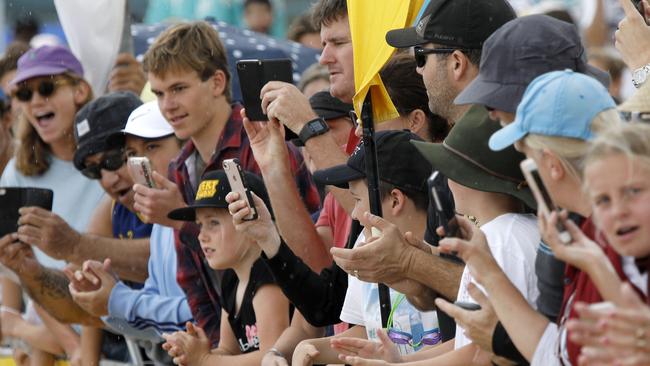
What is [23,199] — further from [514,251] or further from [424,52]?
[514,251]

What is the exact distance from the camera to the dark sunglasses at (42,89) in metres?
8.65

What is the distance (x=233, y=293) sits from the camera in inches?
245

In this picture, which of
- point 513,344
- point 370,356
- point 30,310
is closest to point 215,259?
point 370,356

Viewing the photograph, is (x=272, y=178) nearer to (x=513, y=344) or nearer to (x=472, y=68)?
(x=472, y=68)

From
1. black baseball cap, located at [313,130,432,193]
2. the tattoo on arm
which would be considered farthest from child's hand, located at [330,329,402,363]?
the tattoo on arm

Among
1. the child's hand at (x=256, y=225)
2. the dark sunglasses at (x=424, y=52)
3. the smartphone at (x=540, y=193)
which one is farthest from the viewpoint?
the child's hand at (x=256, y=225)

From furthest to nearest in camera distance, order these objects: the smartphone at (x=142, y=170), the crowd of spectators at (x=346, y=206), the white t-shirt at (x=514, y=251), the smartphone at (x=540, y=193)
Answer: the smartphone at (x=142, y=170), the white t-shirt at (x=514, y=251), the crowd of spectators at (x=346, y=206), the smartphone at (x=540, y=193)

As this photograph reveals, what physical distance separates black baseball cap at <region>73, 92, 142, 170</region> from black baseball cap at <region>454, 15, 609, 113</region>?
3.63 metres

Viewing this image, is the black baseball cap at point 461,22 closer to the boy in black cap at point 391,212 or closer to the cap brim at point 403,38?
the cap brim at point 403,38

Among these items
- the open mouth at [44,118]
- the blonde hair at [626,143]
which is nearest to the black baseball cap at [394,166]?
the blonde hair at [626,143]

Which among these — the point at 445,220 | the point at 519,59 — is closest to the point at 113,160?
the point at 519,59

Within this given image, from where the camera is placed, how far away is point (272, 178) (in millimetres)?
6102

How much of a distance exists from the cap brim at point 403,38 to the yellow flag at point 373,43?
8 centimetres

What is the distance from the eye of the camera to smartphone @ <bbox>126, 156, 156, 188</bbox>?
6.91 metres
